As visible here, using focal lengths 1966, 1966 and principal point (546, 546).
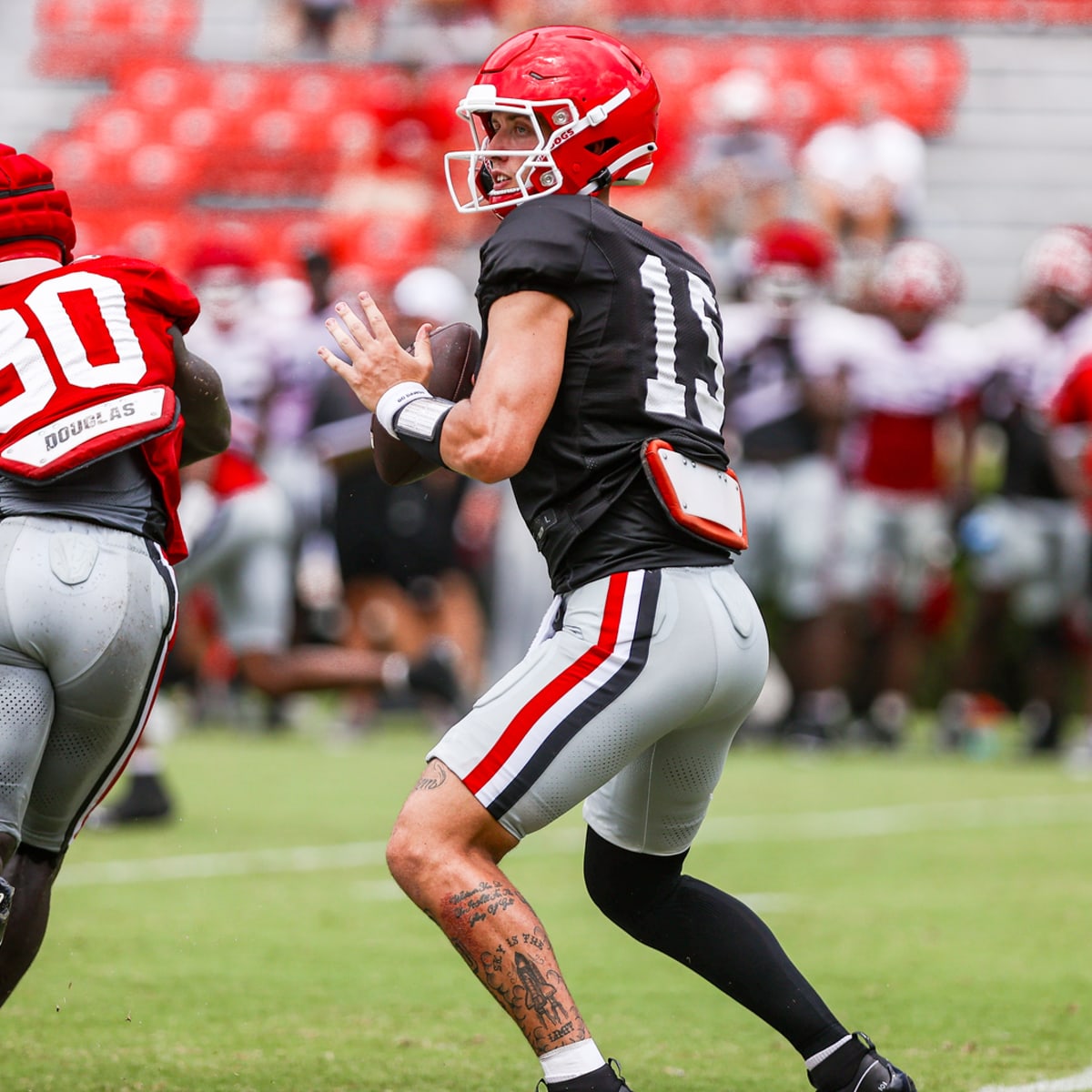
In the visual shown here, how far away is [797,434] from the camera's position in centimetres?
1082

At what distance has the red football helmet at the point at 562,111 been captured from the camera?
134 inches

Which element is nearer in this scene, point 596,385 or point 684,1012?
point 596,385

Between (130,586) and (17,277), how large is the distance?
59 centimetres

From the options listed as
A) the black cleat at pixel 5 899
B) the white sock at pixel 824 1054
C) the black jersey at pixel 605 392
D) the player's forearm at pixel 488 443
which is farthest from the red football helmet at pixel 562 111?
the white sock at pixel 824 1054

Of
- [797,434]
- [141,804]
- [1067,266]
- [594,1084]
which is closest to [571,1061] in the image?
[594,1084]

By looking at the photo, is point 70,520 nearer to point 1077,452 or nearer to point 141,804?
point 141,804

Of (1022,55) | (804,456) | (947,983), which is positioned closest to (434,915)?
(947,983)

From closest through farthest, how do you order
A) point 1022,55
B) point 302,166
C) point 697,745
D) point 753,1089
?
1. point 697,745
2. point 753,1089
3. point 1022,55
4. point 302,166

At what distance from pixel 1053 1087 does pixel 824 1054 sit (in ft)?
2.00

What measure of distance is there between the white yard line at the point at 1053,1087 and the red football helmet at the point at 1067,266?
6.70 meters

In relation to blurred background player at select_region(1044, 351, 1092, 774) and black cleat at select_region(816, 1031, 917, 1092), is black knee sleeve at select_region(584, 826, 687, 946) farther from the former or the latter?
blurred background player at select_region(1044, 351, 1092, 774)

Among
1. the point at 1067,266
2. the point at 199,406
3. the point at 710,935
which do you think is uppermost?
the point at 199,406

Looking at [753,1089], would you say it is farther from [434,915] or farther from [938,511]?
[938,511]

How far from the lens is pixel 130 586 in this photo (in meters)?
3.49
